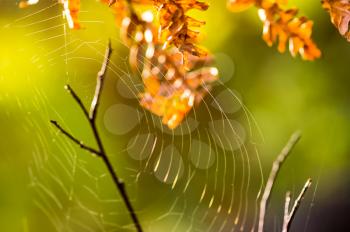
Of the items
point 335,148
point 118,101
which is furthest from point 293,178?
point 118,101

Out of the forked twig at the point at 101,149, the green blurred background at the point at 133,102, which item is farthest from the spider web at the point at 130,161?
the forked twig at the point at 101,149

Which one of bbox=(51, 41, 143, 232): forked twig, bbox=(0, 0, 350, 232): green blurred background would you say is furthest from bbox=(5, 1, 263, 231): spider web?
bbox=(51, 41, 143, 232): forked twig

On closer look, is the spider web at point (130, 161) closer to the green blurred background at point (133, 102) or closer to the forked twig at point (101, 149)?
the green blurred background at point (133, 102)

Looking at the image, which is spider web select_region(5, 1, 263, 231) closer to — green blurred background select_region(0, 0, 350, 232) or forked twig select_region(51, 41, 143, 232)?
green blurred background select_region(0, 0, 350, 232)

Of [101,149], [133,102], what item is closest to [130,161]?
[133,102]

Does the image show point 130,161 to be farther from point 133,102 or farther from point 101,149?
point 101,149

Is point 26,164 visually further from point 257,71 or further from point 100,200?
point 257,71
